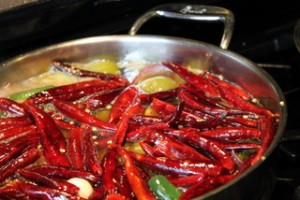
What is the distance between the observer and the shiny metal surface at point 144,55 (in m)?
2.09

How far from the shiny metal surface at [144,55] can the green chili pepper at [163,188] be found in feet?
2.09

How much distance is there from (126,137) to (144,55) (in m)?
0.60

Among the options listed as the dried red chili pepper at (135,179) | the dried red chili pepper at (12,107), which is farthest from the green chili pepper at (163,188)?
the dried red chili pepper at (12,107)

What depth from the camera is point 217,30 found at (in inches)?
110

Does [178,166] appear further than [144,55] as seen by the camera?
No

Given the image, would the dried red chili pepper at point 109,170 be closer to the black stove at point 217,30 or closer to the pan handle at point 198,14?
the black stove at point 217,30

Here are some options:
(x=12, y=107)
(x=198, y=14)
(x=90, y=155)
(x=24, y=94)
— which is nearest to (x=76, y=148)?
(x=90, y=155)

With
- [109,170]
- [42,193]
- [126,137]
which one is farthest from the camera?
[126,137]

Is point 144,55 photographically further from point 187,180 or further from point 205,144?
point 187,180

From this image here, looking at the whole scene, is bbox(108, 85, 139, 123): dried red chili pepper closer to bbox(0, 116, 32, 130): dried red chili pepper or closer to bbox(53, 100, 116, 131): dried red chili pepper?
bbox(53, 100, 116, 131): dried red chili pepper

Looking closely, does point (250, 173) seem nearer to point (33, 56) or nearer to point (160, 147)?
point (160, 147)

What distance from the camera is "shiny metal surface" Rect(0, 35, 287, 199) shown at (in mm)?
2090

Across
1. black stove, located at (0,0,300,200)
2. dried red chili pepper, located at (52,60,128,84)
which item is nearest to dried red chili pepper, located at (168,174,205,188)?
black stove, located at (0,0,300,200)

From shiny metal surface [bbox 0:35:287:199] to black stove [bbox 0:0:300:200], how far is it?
0.45ft
